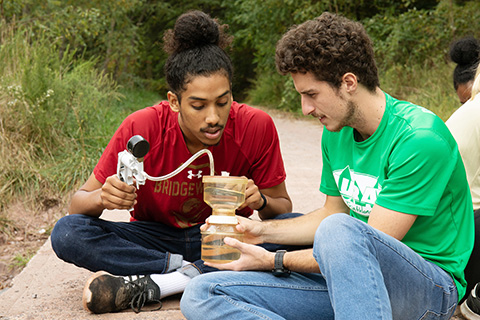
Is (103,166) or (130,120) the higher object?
(130,120)

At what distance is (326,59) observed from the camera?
2.65 m

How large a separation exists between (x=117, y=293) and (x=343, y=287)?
4.73 feet

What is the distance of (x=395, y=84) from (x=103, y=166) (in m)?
9.27

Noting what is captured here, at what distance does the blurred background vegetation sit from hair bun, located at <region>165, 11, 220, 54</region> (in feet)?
10.0

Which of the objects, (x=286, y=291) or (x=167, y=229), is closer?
(x=286, y=291)

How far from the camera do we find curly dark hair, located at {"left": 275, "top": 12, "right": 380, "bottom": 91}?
8.72ft

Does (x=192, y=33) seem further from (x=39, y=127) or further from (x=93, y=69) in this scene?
(x=93, y=69)

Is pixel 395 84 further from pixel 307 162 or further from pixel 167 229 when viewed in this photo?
pixel 167 229

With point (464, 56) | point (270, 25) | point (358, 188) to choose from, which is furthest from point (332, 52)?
point (270, 25)

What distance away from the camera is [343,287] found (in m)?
2.21

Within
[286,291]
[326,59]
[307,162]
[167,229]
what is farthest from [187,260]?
[307,162]

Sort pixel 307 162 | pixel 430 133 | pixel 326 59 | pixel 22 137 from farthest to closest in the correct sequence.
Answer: pixel 307 162, pixel 22 137, pixel 326 59, pixel 430 133

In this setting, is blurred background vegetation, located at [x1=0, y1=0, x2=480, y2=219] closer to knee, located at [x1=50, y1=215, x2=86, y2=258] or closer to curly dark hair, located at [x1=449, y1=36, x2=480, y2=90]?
knee, located at [x1=50, y1=215, x2=86, y2=258]

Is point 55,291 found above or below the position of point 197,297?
below
